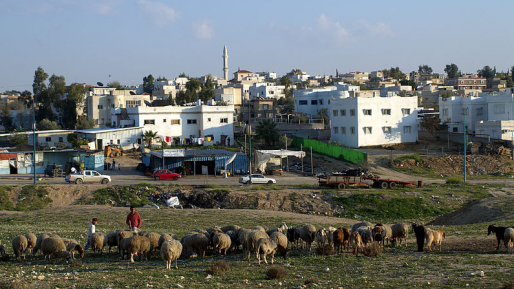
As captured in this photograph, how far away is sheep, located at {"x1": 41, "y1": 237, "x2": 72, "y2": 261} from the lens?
1745 cm

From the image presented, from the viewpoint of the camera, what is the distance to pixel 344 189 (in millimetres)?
39281

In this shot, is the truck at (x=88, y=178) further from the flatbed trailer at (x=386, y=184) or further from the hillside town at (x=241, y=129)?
the flatbed trailer at (x=386, y=184)

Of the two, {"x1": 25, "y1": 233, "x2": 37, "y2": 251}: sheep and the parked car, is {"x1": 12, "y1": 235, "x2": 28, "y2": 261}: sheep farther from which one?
the parked car

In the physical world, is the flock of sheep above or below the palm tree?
below

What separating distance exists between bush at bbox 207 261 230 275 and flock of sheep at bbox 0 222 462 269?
130 cm

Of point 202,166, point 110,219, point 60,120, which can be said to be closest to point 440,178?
point 202,166

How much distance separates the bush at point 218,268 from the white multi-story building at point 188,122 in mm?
48770

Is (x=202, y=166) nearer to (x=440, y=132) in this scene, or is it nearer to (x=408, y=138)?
(x=408, y=138)

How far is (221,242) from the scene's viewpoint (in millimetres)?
18422

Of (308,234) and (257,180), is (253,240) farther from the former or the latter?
(257,180)

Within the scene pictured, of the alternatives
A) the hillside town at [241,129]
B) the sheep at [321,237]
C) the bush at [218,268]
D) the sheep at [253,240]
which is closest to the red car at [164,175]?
the hillside town at [241,129]

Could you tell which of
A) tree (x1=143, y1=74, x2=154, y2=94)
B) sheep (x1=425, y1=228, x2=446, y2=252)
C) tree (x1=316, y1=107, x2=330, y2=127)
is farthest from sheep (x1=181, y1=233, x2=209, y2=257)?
tree (x1=143, y1=74, x2=154, y2=94)

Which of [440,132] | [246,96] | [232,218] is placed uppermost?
[246,96]

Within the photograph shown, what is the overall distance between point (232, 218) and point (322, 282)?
15.2 meters
